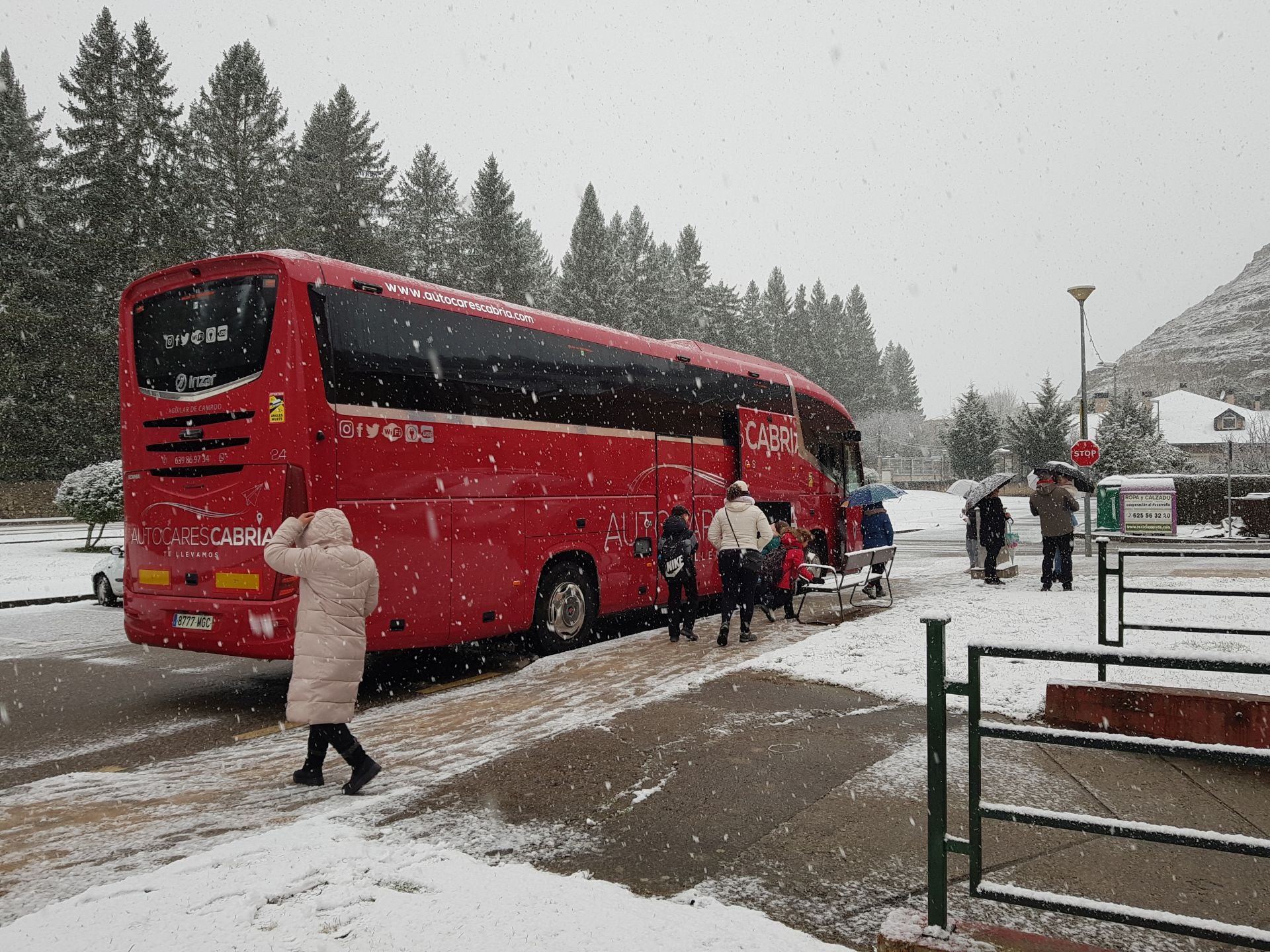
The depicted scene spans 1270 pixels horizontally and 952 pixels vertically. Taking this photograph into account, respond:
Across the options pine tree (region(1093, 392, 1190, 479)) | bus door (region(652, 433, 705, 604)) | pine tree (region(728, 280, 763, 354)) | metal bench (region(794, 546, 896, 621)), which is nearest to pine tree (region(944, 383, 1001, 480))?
pine tree (region(1093, 392, 1190, 479))

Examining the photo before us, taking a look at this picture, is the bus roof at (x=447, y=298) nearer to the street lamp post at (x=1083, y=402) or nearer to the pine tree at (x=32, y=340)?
the street lamp post at (x=1083, y=402)

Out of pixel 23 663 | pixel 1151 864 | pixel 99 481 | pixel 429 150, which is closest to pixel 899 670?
pixel 1151 864

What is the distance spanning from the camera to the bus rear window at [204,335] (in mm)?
7566

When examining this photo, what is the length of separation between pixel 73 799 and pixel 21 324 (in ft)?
140

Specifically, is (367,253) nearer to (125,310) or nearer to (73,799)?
(125,310)

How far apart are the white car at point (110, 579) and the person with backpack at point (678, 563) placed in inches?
401

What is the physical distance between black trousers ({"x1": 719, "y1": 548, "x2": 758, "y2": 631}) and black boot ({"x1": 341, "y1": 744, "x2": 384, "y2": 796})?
563 centimetres

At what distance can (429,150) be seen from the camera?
6053cm

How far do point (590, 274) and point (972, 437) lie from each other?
3110cm

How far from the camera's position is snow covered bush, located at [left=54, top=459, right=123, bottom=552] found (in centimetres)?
2411

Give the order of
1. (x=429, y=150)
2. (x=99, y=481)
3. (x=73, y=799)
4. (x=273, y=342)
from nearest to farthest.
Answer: (x=73, y=799) → (x=273, y=342) → (x=99, y=481) → (x=429, y=150)

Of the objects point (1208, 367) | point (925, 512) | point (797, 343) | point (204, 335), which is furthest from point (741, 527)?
point (1208, 367)

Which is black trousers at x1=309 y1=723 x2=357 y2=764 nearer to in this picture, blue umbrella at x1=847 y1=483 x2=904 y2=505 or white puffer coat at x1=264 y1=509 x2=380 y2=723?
white puffer coat at x1=264 y1=509 x2=380 y2=723

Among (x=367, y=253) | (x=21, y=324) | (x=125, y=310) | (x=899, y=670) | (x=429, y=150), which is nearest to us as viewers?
(x=899, y=670)
